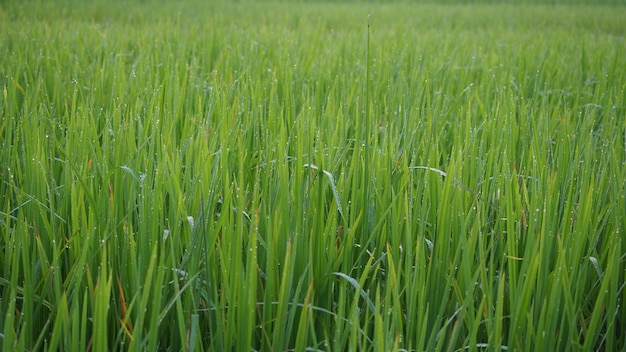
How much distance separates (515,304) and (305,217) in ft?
1.20

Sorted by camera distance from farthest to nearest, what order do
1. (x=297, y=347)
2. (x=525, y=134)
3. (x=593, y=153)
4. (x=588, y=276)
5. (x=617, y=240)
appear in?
(x=525, y=134) < (x=593, y=153) < (x=588, y=276) < (x=617, y=240) < (x=297, y=347)

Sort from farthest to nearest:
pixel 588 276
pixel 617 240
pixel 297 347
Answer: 1. pixel 588 276
2. pixel 617 240
3. pixel 297 347

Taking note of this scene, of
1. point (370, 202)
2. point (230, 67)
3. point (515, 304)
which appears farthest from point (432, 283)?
point (230, 67)

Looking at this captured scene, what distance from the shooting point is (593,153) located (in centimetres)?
147

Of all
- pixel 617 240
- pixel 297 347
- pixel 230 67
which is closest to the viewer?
pixel 297 347

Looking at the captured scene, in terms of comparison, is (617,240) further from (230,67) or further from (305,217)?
(230,67)

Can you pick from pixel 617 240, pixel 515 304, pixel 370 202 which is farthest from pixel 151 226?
pixel 617 240

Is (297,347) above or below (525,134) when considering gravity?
below

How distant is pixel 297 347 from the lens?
2.64 ft

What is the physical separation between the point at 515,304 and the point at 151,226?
0.56 meters

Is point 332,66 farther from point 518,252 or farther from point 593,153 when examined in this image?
point 518,252

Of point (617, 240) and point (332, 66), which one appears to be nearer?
point (617, 240)

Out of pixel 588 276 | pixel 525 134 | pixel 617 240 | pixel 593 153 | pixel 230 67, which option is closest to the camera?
pixel 617 240

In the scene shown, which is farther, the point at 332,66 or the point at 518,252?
the point at 332,66
